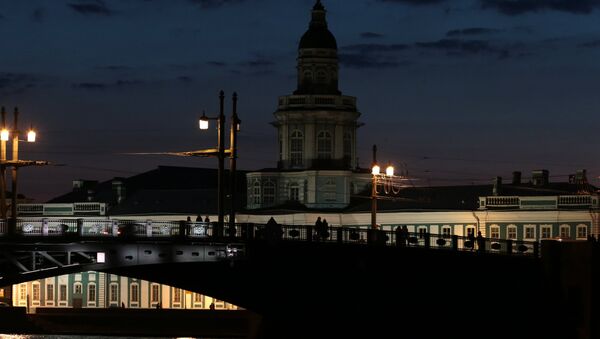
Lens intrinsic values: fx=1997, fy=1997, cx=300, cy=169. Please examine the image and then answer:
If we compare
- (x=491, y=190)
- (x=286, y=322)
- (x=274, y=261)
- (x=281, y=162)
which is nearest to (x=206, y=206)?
(x=281, y=162)

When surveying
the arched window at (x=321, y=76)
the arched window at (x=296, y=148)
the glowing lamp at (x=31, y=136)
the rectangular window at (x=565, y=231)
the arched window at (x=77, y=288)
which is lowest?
the arched window at (x=77, y=288)

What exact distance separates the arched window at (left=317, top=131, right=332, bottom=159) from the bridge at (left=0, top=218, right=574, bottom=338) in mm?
61869

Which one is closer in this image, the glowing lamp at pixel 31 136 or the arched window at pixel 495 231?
the glowing lamp at pixel 31 136

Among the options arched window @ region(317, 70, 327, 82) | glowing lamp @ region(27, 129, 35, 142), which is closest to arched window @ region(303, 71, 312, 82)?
arched window @ region(317, 70, 327, 82)

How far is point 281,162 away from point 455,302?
6889 centimetres

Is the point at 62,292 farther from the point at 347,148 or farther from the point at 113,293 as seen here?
the point at 347,148

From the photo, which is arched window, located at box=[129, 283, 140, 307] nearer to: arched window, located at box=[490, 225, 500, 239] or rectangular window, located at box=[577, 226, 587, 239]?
arched window, located at box=[490, 225, 500, 239]

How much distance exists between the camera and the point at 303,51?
15250 cm

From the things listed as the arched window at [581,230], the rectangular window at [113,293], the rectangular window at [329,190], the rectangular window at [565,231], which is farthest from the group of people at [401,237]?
the rectangular window at [113,293]

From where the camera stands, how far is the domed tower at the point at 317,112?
500ft

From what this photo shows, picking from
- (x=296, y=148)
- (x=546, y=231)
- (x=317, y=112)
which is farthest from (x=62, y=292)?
(x=546, y=231)

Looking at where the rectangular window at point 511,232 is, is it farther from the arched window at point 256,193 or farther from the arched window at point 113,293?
the arched window at point 113,293

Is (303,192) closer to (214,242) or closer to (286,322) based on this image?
(286,322)

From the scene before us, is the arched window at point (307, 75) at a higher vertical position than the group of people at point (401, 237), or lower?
higher
